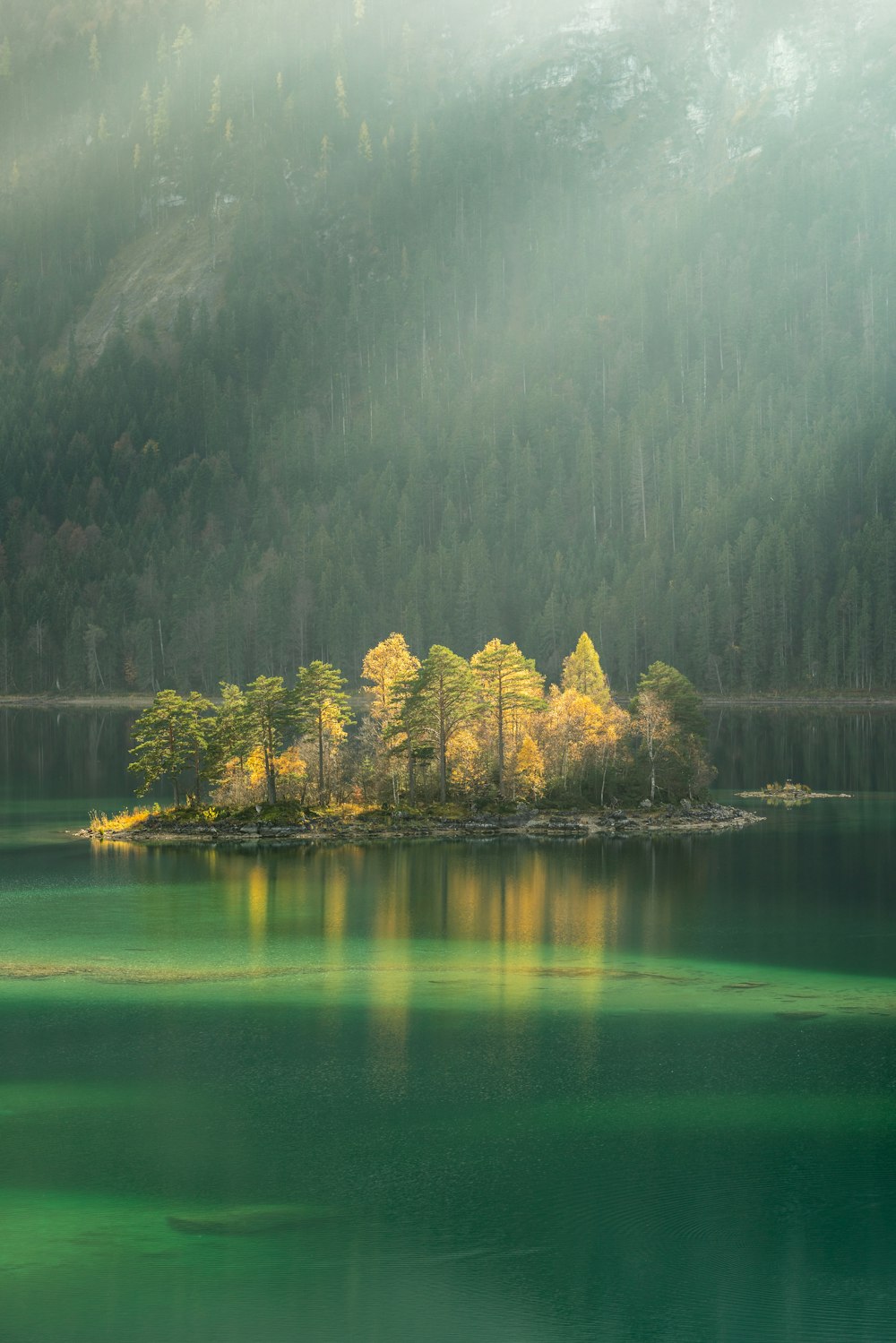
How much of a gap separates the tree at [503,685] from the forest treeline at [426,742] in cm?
8

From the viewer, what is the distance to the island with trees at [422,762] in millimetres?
85500

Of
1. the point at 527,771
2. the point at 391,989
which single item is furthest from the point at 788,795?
the point at 391,989

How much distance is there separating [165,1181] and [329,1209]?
372cm

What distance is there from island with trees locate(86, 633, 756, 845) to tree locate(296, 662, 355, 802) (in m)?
0.10

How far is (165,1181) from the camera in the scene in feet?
101

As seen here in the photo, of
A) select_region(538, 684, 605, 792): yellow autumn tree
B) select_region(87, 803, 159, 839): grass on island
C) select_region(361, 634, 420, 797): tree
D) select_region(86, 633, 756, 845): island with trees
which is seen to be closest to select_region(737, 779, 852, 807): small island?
select_region(86, 633, 756, 845): island with trees

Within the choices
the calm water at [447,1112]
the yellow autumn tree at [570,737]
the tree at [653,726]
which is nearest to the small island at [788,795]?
the tree at [653,726]

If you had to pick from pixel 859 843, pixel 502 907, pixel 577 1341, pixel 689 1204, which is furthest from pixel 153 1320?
pixel 859 843

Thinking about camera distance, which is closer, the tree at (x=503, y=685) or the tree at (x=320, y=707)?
the tree at (x=320, y=707)

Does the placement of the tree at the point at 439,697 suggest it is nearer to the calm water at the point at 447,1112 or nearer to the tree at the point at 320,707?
the tree at the point at 320,707

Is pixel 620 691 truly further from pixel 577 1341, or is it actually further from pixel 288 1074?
pixel 577 1341

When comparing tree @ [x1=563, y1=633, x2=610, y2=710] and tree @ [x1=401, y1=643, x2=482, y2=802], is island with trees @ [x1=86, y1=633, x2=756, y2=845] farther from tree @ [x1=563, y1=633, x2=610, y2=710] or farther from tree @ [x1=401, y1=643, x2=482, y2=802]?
tree @ [x1=563, y1=633, x2=610, y2=710]

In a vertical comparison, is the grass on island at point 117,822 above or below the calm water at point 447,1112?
above

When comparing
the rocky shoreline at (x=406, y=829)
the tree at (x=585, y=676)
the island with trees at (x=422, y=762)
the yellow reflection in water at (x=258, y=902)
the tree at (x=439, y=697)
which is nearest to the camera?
the yellow reflection in water at (x=258, y=902)
